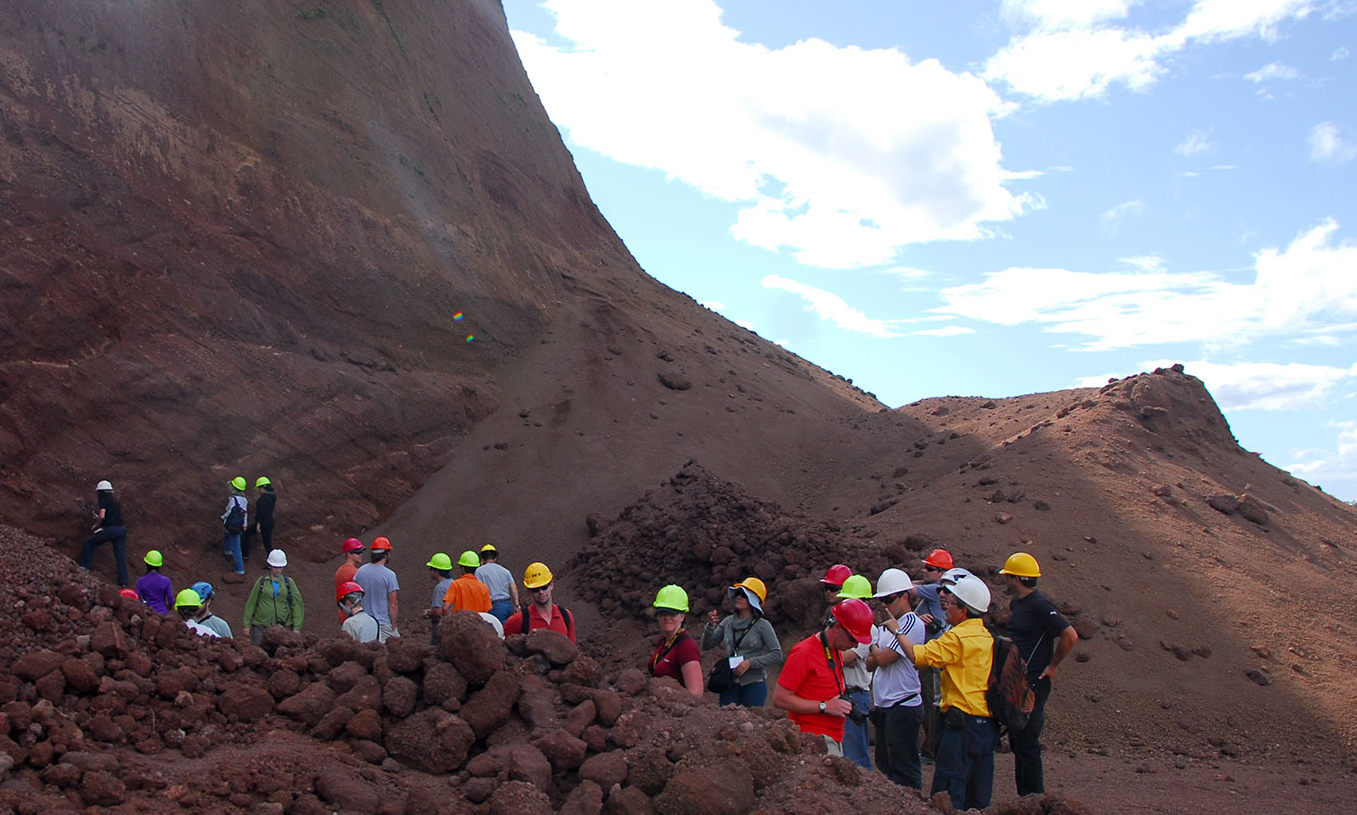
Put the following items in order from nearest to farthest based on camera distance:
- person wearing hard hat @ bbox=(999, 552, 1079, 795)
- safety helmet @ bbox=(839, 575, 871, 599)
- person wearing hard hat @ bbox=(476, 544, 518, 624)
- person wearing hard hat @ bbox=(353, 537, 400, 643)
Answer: safety helmet @ bbox=(839, 575, 871, 599), person wearing hard hat @ bbox=(999, 552, 1079, 795), person wearing hard hat @ bbox=(353, 537, 400, 643), person wearing hard hat @ bbox=(476, 544, 518, 624)

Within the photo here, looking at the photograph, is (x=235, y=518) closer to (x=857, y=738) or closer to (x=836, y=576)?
(x=836, y=576)

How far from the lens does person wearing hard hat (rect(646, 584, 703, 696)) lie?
566 centimetres

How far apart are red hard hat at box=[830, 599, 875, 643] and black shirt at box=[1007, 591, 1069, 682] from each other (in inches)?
55.7

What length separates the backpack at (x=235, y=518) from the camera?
42.8 feet

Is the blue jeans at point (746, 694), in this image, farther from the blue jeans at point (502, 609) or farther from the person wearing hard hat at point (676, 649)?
the blue jeans at point (502, 609)

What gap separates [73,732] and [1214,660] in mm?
11056

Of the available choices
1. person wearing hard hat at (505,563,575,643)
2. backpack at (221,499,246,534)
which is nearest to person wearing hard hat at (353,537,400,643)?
person wearing hard hat at (505,563,575,643)

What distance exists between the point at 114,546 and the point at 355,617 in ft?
21.2

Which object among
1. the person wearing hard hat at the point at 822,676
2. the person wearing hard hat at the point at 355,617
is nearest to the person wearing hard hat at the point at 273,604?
the person wearing hard hat at the point at 355,617

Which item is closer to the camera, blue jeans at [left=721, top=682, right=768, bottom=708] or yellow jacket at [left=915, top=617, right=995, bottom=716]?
yellow jacket at [left=915, top=617, right=995, bottom=716]

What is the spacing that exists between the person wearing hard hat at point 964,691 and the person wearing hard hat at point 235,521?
1036cm

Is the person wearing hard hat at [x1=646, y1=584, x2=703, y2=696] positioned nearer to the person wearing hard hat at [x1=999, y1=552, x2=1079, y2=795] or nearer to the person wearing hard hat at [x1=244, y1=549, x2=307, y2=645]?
the person wearing hard hat at [x1=999, y1=552, x2=1079, y2=795]

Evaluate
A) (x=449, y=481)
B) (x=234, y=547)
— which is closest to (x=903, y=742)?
(x=234, y=547)

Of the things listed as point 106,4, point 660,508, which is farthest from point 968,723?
point 106,4
